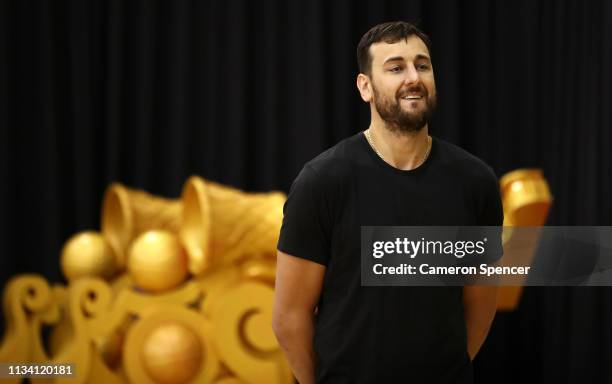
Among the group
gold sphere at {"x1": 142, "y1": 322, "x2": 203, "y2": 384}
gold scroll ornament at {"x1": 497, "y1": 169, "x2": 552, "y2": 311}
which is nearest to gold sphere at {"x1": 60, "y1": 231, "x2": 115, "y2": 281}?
gold sphere at {"x1": 142, "y1": 322, "x2": 203, "y2": 384}

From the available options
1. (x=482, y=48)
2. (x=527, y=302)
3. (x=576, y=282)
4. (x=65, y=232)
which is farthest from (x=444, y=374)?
(x=65, y=232)

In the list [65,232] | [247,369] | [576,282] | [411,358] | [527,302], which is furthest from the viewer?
[65,232]

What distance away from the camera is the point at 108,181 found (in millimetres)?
2785

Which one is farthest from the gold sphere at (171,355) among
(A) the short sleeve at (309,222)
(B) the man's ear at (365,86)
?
(B) the man's ear at (365,86)

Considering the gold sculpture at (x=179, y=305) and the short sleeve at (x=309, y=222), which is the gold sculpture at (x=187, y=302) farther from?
the short sleeve at (x=309, y=222)

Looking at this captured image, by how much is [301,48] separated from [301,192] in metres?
1.68

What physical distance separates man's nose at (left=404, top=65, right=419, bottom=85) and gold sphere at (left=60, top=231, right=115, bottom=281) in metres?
1.34

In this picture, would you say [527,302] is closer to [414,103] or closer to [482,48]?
[482,48]

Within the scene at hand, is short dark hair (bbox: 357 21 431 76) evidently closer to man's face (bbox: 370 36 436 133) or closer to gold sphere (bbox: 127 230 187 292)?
man's face (bbox: 370 36 436 133)

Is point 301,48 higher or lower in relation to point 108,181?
higher

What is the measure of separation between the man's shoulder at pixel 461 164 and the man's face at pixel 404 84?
→ 0.07 metres

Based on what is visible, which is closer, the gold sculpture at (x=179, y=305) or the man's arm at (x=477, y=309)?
the man's arm at (x=477, y=309)

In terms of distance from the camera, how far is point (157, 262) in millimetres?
2016

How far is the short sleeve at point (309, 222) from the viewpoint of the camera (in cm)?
115
